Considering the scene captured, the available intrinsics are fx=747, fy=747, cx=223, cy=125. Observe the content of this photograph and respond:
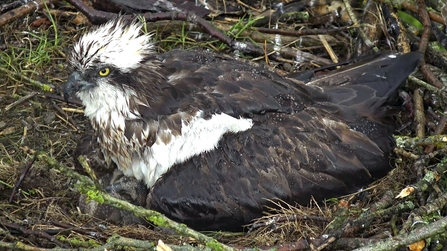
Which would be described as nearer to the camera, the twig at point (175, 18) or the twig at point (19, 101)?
the twig at point (19, 101)

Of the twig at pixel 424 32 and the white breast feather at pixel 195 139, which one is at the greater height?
the twig at pixel 424 32

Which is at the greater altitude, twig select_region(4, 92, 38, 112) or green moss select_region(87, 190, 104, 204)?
green moss select_region(87, 190, 104, 204)

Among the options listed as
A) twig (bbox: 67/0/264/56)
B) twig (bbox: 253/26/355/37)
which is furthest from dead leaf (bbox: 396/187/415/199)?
twig (bbox: 67/0/264/56)

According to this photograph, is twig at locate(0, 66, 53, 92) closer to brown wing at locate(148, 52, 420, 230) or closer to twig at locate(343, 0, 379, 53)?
brown wing at locate(148, 52, 420, 230)

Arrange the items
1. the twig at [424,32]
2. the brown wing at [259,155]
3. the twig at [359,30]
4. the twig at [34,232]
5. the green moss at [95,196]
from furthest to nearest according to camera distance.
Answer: the twig at [359,30]
the twig at [424,32]
the brown wing at [259,155]
the twig at [34,232]
the green moss at [95,196]

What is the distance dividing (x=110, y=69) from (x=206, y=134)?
32.2 inches

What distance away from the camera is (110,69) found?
525cm

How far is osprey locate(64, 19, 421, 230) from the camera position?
17.4ft

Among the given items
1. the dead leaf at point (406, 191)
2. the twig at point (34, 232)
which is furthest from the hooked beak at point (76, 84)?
the dead leaf at point (406, 191)

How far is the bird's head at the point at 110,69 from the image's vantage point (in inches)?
206

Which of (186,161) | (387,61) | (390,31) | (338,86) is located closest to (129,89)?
(186,161)

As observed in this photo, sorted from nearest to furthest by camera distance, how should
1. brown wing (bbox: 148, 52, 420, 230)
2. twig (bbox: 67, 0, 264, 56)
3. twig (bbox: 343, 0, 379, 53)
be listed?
brown wing (bbox: 148, 52, 420, 230)
twig (bbox: 343, 0, 379, 53)
twig (bbox: 67, 0, 264, 56)

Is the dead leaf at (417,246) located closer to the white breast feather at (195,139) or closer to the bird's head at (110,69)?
the white breast feather at (195,139)

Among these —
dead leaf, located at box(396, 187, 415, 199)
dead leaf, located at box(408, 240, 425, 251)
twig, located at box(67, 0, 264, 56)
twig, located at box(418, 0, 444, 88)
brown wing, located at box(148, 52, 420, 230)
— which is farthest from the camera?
twig, located at box(67, 0, 264, 56)
